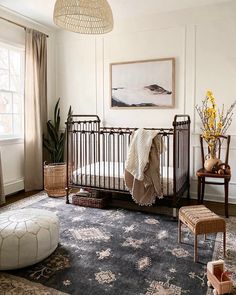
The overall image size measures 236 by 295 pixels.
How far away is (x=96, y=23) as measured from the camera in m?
2.45

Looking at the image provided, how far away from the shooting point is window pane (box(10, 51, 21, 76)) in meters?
4.11

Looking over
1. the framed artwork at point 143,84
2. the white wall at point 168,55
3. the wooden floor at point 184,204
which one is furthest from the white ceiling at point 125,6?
the wooden floor at point 184,204

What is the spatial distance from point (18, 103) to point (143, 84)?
1.89m

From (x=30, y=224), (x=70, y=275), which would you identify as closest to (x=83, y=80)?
(x=30, y=224)

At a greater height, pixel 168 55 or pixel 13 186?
pixel 168 55

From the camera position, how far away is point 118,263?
7.25 ft

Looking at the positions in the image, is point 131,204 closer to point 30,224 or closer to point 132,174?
point 132,174

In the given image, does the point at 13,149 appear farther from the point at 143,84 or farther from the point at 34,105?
the point at 143,84

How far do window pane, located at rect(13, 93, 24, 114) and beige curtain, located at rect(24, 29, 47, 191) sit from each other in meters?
0.13

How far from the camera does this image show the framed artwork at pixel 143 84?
397cm

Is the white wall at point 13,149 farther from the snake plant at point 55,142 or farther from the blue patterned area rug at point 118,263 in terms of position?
the blue patterned area rug at point 118,263

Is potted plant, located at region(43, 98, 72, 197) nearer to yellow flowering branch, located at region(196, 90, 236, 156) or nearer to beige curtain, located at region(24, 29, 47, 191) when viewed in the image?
beige curtain, located at region(24, 29, 47, 191)

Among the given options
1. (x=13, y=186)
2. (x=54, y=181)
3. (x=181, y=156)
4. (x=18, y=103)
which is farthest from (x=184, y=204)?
(x=18, y=103)

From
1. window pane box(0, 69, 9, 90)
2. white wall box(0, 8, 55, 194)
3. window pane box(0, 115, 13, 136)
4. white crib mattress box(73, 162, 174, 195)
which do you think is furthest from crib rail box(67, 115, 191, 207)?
window pane box(0, 69, 9, 90)
